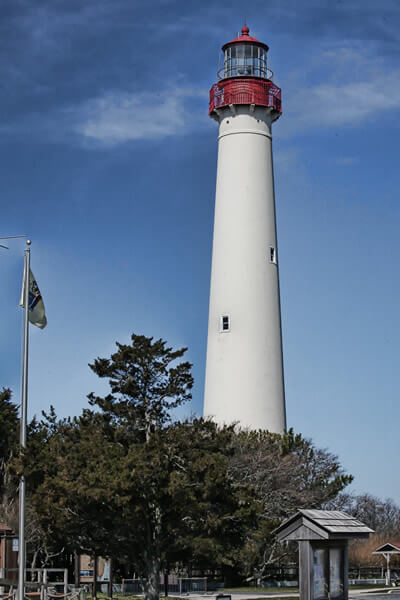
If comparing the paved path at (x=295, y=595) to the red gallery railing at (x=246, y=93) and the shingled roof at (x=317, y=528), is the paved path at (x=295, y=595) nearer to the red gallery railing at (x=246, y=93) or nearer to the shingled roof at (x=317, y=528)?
the shingled roof at (x=317, y=528)

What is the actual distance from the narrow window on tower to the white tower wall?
0.12 m

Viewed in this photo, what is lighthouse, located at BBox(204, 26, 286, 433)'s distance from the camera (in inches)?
2066

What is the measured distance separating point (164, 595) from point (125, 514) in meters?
12.2

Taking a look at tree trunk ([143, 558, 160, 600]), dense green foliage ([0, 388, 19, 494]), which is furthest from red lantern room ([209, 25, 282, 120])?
tree trunk ([143, 558, 160, 600])

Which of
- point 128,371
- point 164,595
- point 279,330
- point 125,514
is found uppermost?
point 279,330

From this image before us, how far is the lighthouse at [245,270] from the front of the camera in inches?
2066

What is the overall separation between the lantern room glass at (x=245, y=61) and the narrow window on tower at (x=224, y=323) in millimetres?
13677

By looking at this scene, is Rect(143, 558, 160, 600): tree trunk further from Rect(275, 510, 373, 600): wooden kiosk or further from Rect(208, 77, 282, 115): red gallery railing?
Rect(208, 77, 282, 115): red gallery railing

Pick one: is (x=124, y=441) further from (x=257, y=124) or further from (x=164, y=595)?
(x=257, y=124)

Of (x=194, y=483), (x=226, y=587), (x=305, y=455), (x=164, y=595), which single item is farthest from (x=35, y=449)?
(x=305, y=455)

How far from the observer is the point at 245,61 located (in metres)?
56.5

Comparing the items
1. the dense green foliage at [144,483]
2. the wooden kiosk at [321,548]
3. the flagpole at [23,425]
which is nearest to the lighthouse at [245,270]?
the dense green foliage at [144,483]

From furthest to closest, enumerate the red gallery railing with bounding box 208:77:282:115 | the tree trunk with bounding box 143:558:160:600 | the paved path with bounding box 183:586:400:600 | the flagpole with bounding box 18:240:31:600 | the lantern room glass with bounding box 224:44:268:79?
the lantern room glass with bounding box 224:44:268:79 < the red gallery railing with bounding box 208:77:282:115 < the paved path with bounding box 183:586:400:600 < the tree trunk with bounding box 143:558:160:600 < the flagpole with bounding box 18:240:31:600

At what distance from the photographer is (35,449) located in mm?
32625
